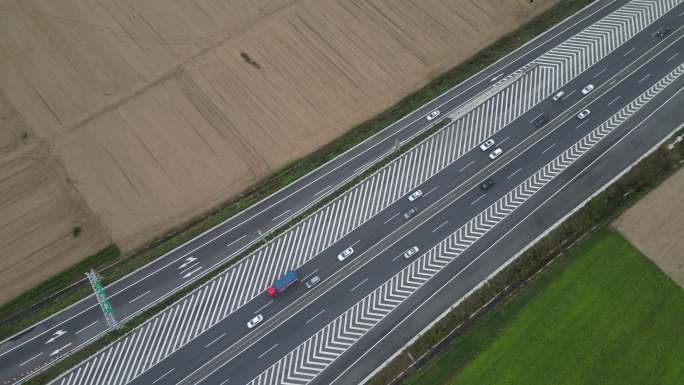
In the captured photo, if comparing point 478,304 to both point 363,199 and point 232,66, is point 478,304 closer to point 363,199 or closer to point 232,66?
point 363,199

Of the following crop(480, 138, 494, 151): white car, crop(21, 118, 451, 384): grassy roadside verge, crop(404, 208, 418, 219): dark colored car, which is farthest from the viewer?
crop(480, 138, 494, 151): white car

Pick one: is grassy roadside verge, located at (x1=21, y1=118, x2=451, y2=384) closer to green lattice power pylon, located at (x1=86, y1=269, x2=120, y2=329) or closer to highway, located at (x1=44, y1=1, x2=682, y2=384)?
highway, located at (x1=44, y1=1, x2=682, y2=384)

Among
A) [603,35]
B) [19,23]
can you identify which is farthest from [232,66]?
[603,35]

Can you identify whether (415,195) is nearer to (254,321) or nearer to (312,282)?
(312,282)

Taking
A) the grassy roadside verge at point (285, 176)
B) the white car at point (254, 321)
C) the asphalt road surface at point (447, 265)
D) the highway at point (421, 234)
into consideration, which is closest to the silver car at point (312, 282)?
the highway at point (421, 234)

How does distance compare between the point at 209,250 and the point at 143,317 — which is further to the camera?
the point at 209,250

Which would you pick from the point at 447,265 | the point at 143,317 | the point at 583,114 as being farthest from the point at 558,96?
the point at 143,317

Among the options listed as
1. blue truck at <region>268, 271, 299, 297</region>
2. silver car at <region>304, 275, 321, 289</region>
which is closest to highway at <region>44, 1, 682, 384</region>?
silver car at <region>304, 275, 321, 289</region>
